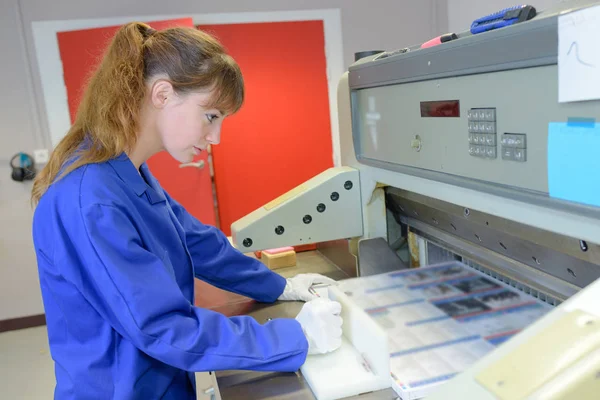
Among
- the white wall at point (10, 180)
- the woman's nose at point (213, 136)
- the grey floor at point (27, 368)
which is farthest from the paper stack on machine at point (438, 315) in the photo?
the white wall at point (10, 180)

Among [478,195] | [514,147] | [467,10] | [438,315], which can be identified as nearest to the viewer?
[514,147]

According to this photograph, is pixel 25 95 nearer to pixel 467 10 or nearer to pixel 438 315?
pixel 467 10

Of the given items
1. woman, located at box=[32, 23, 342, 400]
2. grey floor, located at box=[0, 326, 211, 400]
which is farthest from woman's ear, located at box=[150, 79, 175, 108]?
grey floor, located at box=[0, 326, 211, 400]

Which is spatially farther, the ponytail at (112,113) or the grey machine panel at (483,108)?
the ponytail at (112,113)

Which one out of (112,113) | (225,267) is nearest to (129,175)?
(112,113)

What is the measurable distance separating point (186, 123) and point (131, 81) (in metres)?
0.14

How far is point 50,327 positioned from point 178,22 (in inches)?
108

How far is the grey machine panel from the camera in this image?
763mm

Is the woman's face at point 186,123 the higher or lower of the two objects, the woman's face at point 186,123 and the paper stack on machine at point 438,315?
the higher

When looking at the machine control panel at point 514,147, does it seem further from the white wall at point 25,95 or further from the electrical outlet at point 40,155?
the electrical outlet at point 40,155

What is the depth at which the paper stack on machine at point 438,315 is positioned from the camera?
36.3 inches

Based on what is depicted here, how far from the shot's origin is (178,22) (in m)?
3.35

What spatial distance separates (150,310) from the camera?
89 cm

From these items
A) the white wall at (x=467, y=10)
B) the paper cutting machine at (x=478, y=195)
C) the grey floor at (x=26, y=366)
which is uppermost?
the white wall at (x=467, y=10)
